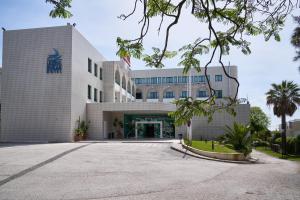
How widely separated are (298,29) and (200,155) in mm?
11497

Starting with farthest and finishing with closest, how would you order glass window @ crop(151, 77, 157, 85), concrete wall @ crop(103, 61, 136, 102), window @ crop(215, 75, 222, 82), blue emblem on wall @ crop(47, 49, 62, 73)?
glass window @ crop(151, 77, 157, 85), window @ crop(215, 75, 222, 82), concrete wall @ crop(103, 61, 136, 102), blue emblem on wall @ crop(47, 49, 62, 73)

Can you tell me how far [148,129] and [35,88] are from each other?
17.1 m

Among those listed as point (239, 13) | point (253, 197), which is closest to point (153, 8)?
point (239, 13)

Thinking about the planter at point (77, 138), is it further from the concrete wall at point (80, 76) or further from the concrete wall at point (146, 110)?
the concrete wall at point (146, 110)

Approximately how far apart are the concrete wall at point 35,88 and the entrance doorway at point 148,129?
43.9ft

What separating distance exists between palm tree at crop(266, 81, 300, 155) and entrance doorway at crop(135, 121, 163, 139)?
47.8 feet

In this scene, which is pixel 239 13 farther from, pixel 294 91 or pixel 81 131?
pixel 294 91

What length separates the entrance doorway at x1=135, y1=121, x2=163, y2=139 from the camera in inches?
1864

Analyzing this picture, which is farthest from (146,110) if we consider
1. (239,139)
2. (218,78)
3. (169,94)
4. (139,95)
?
(139,95)

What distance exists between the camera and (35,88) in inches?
1448

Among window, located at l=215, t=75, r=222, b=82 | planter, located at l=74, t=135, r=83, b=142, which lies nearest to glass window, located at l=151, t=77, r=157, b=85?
window, located at l=215, t=75, r=222, b=82

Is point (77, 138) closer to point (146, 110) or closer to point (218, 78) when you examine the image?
point (146, 110)

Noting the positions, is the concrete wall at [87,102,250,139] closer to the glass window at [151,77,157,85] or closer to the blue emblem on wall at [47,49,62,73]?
the blue emblem on wall at [47,49,62,73]

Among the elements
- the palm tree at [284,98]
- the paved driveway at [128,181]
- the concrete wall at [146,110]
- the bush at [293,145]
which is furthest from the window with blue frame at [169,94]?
the paved driveway at [128,181]
